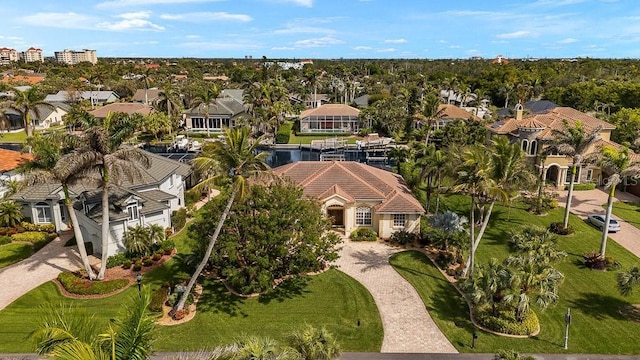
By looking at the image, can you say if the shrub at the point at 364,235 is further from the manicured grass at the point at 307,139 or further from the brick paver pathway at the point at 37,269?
the manicured grass at the point at 307,139

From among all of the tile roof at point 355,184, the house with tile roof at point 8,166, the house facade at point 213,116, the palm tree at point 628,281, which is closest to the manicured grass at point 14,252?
the house with tile roof at point 8,166

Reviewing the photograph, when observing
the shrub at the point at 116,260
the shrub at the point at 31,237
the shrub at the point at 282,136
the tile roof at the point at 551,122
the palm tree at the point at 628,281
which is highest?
the tile roof at the point at 551,122

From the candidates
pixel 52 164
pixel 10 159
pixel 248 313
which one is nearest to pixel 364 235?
pixel 248 313

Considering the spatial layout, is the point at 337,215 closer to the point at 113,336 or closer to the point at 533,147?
the point at 533,147

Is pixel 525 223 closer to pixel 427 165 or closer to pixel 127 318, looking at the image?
pixel 427 165

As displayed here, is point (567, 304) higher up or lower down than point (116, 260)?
lower down
